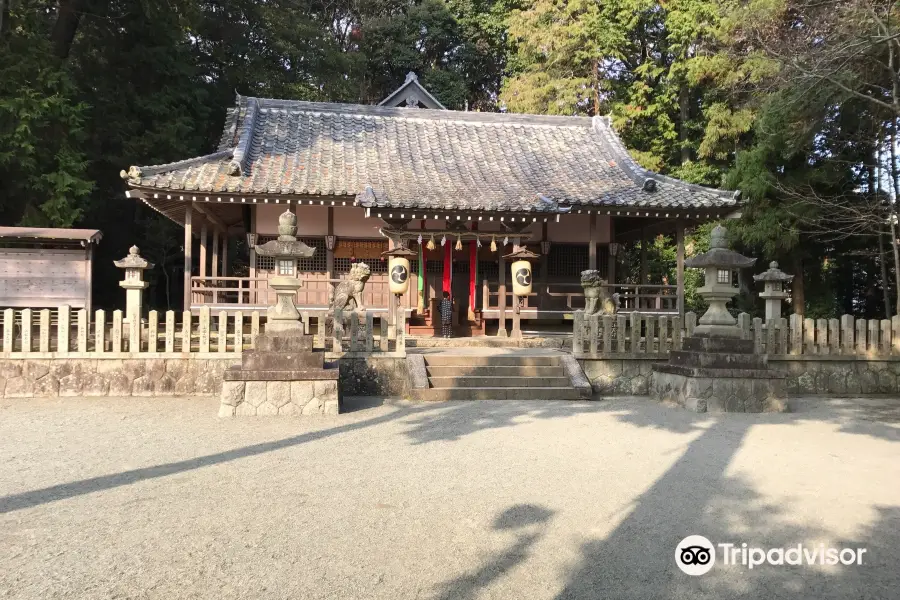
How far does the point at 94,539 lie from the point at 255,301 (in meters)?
10.1

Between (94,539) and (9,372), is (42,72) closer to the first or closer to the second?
(9,372)

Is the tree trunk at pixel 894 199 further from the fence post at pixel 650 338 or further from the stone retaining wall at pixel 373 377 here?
the stone retaining wall at pixel 373 377

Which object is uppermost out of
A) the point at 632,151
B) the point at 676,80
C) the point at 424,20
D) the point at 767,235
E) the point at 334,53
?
the point at 424,20

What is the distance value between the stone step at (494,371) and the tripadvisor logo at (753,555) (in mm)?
6295

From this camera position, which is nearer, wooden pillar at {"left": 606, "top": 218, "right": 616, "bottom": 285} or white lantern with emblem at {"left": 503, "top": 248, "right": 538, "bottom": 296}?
white lantern with emblem at {"left": 503, "top": 248, "right": 538, "bottom": 296}

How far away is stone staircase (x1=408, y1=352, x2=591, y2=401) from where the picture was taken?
916 cm


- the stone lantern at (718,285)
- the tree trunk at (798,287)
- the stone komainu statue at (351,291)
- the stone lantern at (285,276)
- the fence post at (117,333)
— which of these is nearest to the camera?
the stone lantern at (285,276)

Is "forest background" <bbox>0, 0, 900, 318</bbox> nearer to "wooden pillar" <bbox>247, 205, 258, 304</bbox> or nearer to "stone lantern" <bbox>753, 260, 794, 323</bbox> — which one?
"stone lantern" <bbox>753, 260, 794, 323</bbox>

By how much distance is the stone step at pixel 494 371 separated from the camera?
9.80 metres

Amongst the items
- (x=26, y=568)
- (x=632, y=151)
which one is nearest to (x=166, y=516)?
(x=26, y=568)

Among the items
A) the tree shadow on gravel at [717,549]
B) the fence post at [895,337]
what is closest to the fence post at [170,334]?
the tree shadow on gravel at [717,549]

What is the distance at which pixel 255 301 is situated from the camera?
13258 millimetres

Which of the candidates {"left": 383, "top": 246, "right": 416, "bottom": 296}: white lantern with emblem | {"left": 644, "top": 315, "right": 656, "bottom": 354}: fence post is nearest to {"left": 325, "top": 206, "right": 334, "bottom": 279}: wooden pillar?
{"left": 383, "top": 246, "right": 416, "bottom": 296}: white lantern with emblem

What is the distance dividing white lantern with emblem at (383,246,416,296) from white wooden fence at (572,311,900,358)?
3.57 meters
